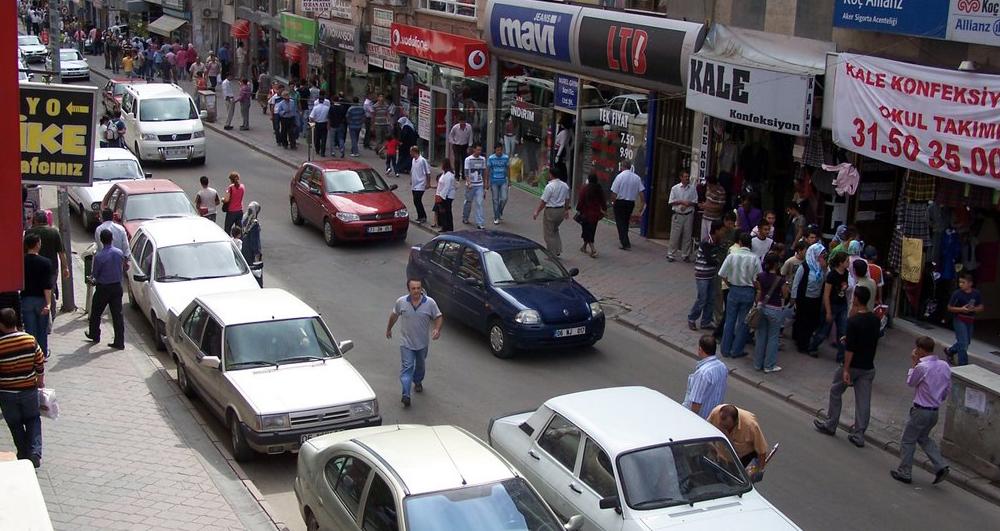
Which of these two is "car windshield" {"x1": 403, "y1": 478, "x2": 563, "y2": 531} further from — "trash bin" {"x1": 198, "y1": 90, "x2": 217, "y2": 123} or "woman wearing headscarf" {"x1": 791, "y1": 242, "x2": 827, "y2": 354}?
"trash bin" {"x1": 198, "y1": 90, "x2": 217, "y2": 123}

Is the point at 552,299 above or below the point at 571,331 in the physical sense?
above

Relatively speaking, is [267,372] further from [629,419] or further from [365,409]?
[629,419]

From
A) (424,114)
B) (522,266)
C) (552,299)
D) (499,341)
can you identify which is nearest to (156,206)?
(522,266)

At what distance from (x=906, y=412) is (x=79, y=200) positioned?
16.9 m

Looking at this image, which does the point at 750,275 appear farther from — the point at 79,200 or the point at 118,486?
the point at 79,200

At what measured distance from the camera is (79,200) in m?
23.7

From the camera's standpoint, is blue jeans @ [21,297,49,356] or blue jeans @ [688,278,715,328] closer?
blue jeans @ [21,297,49,356]

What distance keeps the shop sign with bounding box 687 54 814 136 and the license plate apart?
518 centimetres

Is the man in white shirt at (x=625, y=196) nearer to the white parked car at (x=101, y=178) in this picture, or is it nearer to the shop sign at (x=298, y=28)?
the white parked car at (x=101, y=178)

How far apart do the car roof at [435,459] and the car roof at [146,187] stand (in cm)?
1264

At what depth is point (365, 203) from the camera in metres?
22.6

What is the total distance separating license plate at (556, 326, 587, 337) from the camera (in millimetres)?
15695

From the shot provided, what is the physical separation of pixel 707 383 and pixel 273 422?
4.38 m

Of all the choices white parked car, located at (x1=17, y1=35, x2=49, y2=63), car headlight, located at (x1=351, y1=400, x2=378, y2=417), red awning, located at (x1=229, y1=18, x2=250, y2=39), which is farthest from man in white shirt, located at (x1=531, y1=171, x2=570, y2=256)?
white parked car, located at (x1=17, y1=35, x2=49, y2=63)
